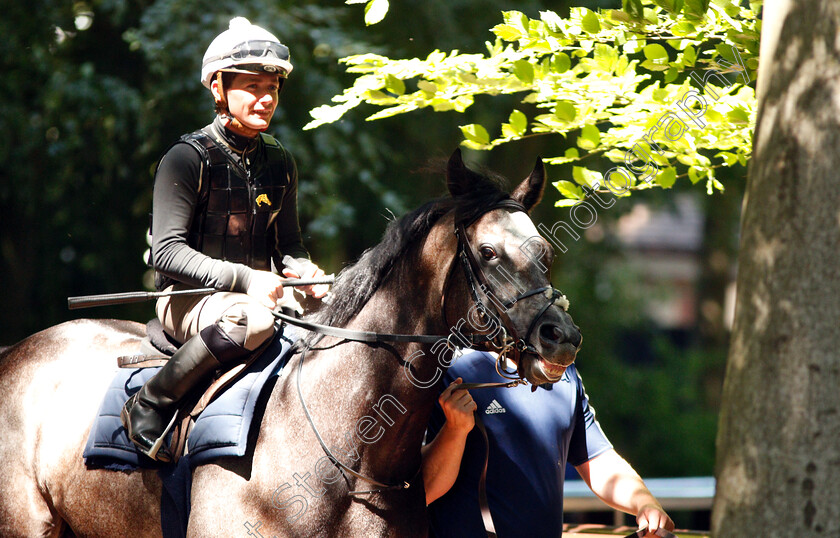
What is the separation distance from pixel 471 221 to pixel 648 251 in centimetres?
2309

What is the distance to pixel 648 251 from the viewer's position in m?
24.8

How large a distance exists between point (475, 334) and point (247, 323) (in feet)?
2.58

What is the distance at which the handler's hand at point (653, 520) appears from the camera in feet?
9.33

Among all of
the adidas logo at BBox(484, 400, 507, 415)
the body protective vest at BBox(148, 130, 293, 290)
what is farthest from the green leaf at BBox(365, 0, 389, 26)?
the adidas logo at BBox(484, 400, 507, 415)

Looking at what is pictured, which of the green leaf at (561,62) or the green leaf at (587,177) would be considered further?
the green leaf at (587,177)

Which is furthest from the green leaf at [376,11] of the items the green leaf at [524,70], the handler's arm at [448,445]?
the handler's arm at [448,445]

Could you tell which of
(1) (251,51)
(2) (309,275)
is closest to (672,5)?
(1) (251,51)

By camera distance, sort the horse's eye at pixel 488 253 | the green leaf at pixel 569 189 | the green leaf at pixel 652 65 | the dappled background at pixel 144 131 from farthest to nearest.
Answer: the dappled background at pixel 144 131 < the green leaf at pixel 569 189 < the green leaf at pixel 652 65 < the horse's eye at pixel 488 253

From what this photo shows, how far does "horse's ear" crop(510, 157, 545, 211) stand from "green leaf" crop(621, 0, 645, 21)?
26.2 inches

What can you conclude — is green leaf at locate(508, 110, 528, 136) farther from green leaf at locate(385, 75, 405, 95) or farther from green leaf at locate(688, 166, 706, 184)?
green leaf at locate(688, 166, 706, 184)

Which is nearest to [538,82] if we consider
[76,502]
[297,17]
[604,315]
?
[76,502]

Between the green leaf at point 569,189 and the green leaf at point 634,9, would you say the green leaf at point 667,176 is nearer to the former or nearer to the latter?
the green leaf at point 569,189

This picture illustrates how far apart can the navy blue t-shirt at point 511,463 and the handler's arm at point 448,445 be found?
0.32ft

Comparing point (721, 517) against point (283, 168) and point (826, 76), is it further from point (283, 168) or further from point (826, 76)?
point (283, 168)
